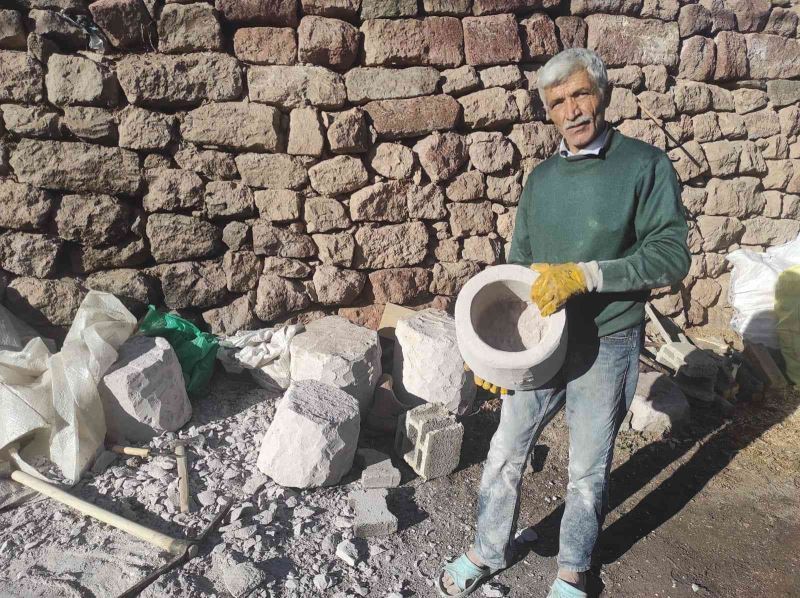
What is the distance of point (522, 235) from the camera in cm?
263

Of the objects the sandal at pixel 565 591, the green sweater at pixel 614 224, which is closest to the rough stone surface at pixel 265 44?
the green sweater at pixel 614 224

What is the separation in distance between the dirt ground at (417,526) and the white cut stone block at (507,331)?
1.09 meters

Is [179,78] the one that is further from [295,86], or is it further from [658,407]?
[658,407]

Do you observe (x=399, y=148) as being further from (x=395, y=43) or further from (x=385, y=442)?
(x=385, y=442)

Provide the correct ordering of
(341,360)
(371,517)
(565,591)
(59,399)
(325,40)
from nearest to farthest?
(565,591) < (371,517) < (59,399) < (341,360) < (325,40)

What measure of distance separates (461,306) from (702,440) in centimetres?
260

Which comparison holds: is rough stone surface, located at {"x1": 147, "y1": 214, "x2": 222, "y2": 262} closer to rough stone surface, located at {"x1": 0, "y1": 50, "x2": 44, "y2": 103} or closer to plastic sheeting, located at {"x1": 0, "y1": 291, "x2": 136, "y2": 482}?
plastic sheeting, located at {"x1": 0, "y1": 291, "x2": 136, "y2": 482}

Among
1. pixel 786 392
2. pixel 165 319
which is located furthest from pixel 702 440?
pixel 165 319

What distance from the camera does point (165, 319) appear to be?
4062mm

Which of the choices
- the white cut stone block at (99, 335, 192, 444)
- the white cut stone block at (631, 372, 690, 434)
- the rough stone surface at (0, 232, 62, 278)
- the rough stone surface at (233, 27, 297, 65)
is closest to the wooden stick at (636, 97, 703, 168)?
the white cut stone block at (631, 372, 690, 434)

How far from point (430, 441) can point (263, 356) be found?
1.39 m

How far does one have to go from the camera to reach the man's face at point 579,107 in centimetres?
224

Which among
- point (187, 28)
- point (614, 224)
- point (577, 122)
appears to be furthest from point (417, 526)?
point (187, 28)

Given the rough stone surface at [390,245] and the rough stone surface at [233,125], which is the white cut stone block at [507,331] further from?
the rough stone surface at [233,125]
